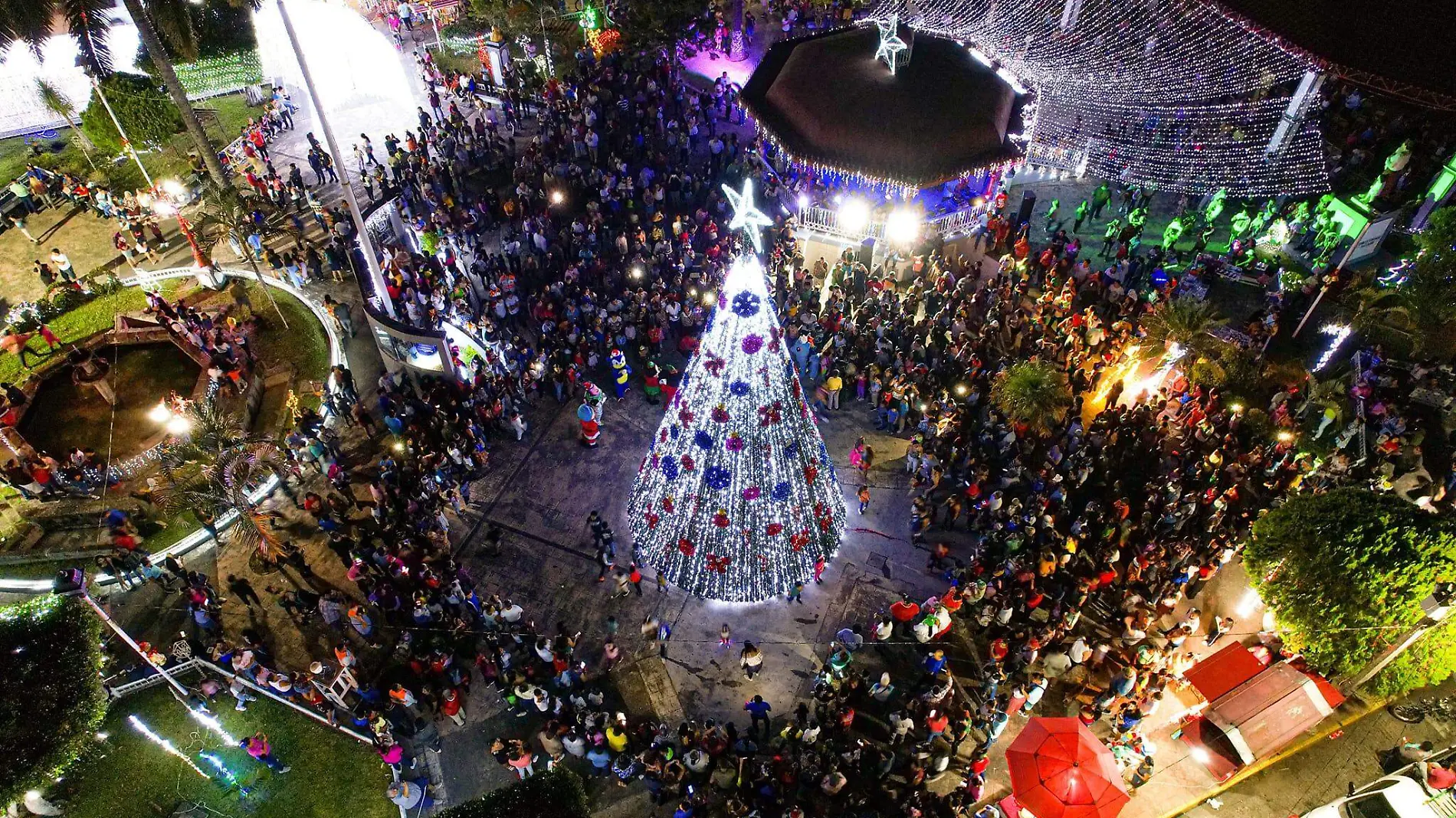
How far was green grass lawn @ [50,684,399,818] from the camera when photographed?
1209 cm

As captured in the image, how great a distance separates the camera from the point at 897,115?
18.1 meters

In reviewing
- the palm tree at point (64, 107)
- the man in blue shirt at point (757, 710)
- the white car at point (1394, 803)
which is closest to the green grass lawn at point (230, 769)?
the man in blue shirt at point (757, 710)

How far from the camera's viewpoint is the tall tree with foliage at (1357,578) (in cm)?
1090

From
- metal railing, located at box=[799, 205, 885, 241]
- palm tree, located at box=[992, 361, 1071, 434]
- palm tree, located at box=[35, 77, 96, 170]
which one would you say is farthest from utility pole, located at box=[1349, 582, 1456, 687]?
palm tree, located at box=[35, 77, 96, 170]

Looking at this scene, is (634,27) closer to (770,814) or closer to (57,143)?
(57,143)

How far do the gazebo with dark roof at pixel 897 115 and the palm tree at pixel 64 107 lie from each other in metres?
24.8

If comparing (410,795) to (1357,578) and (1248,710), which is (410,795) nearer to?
(1248,710)

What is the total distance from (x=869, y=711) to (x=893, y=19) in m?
15.0

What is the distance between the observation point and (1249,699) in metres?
11.8

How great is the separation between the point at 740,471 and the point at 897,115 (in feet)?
37.0

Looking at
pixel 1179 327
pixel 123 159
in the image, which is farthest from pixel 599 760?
pixel 123 159

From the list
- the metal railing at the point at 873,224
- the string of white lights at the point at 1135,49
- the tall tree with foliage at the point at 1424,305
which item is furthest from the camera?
the string of white lights at the point at 1135,49

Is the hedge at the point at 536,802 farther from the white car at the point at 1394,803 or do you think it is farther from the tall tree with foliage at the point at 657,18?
the tall tree with foliage at the point at 657,18

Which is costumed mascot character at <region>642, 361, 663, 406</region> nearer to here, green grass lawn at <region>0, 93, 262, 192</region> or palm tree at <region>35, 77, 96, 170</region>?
green grass lawn at <region>0, 93, 262, 192</region>
